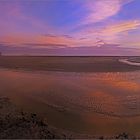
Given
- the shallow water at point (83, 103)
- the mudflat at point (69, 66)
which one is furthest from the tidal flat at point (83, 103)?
the mudflat at point (69, 66)

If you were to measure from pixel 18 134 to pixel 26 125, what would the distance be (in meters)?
0.68

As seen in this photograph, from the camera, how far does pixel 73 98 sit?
11.1 m

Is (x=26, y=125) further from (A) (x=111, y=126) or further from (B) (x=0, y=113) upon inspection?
(A) (x=111, y=126)

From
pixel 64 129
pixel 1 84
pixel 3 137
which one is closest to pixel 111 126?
pixel 64 129

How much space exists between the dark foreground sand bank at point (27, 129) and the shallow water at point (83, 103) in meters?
0.56

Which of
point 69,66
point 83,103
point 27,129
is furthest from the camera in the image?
point 69,66

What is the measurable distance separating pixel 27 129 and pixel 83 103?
12.4 ft

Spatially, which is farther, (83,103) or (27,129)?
(83,103)

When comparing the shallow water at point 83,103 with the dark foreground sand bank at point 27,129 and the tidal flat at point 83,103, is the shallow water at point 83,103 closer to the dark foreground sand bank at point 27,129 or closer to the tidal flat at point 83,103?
the tidal flat at point 83,103

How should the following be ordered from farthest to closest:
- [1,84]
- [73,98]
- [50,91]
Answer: [1,84]
[50,91]
[73,98]

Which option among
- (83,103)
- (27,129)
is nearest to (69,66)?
(83,103)

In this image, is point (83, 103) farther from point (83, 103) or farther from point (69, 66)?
point (69, 66)

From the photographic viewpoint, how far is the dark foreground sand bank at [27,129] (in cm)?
671

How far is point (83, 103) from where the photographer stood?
10539 mm
